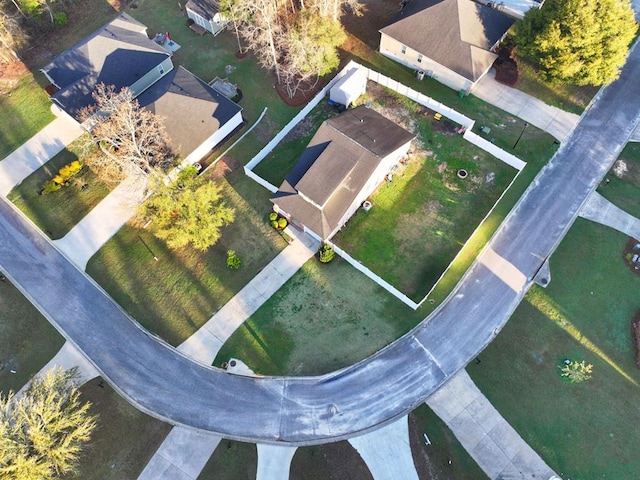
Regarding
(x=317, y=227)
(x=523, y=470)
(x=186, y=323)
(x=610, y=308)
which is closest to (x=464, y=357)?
(x=523, y=470)

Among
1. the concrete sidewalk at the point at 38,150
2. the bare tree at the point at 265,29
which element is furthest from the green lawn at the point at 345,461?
the bare tree at the point at 265,29

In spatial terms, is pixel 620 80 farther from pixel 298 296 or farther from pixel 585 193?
pixel 298 296

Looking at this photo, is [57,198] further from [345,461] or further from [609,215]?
[609,215]

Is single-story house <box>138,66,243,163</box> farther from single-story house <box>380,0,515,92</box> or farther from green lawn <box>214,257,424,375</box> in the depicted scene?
single-story house <box>380,0,515,92</box>

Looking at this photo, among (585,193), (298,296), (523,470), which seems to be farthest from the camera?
(585,193)

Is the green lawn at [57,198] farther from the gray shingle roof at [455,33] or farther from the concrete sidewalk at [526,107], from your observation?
the concrete sidewalk at [526,107]
